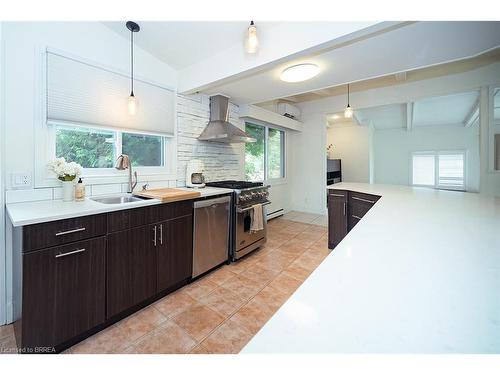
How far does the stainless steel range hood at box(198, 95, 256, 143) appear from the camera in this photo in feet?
10.2

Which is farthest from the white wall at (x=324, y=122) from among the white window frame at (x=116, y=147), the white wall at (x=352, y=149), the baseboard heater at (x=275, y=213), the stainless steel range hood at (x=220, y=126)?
the white window frame at (x=116, y=147)

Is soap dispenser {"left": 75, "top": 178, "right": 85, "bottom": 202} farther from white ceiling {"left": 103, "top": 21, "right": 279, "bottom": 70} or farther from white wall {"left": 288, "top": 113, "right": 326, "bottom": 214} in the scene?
white wall {"left": 288, "top": 113, "right": 326, "bottom": 214}

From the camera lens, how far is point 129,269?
183 cm

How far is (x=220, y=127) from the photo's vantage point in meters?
3.20

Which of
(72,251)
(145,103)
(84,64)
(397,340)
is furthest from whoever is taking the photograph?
(145,103)

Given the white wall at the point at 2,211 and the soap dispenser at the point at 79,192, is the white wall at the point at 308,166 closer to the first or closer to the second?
the soap dispenser at the point at 79,192

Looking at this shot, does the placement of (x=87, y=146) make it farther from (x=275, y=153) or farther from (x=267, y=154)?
(x=275, y=153)

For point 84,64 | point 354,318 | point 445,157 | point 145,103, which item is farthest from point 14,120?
point 445,157

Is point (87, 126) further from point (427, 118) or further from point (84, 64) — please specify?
point (427, 118)

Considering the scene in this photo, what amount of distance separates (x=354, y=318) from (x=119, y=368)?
20.1 inches

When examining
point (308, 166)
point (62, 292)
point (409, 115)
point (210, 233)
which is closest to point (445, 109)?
point (409, 115)

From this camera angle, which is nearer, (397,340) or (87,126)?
(397,340)

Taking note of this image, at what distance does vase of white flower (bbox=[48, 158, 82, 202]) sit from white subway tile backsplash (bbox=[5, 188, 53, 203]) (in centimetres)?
16

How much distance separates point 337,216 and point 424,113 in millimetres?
5098
